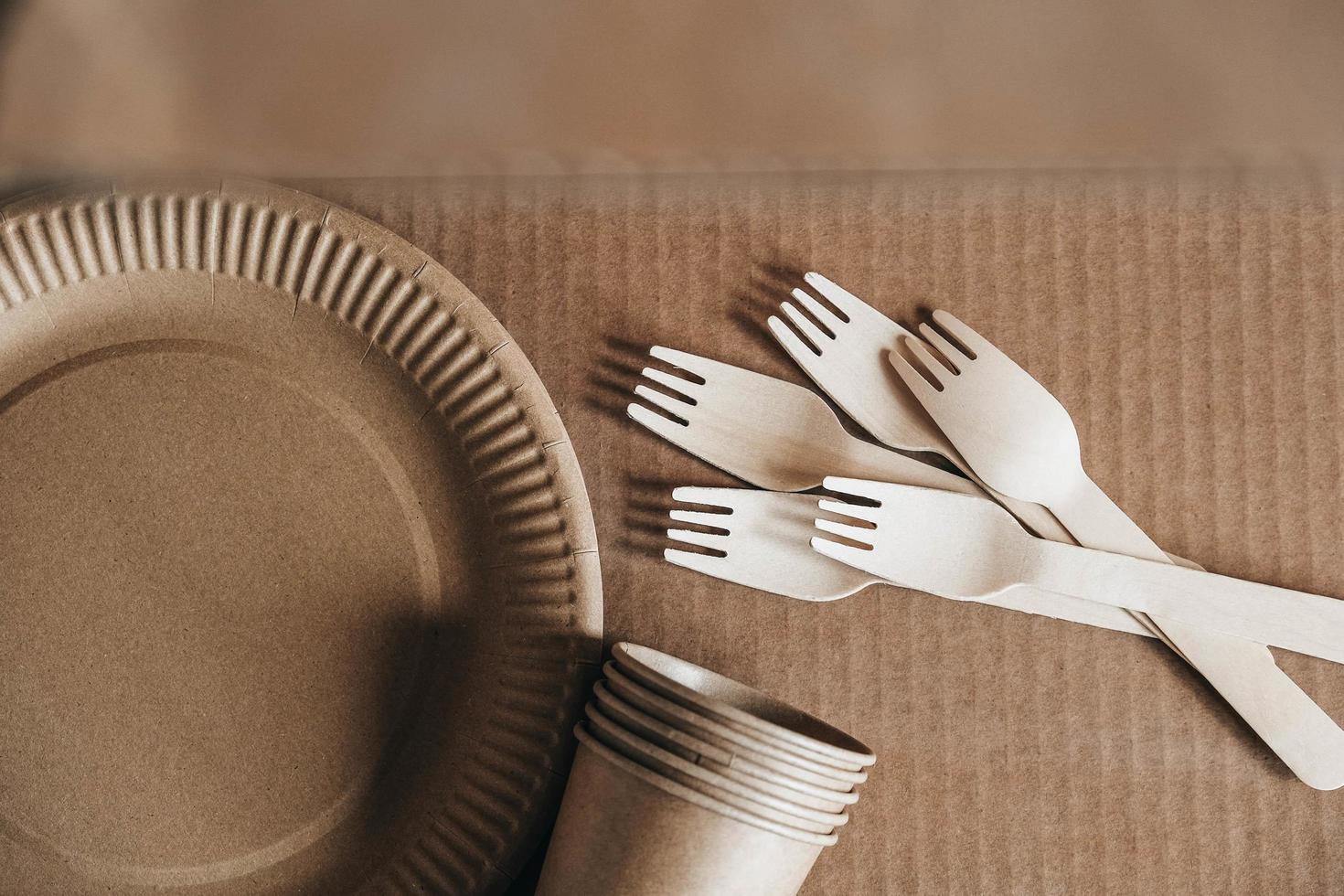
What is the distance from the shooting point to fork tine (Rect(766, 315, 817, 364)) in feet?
1.21

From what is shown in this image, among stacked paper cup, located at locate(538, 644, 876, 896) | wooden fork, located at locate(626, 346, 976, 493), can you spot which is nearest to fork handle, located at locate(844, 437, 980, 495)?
wooden fork, located at locate(626, 346, 976, 493)

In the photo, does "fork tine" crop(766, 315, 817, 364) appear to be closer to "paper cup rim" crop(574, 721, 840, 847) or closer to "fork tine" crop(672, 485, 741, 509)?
"fork tine" crop(672, 485, 741, 509)

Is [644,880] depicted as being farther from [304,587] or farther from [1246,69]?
[1246,69]

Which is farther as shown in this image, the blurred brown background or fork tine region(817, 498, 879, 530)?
fork tine region(817, 498, 879, 530)

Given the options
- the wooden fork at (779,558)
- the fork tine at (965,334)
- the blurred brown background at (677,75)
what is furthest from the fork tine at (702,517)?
the blurred brown background at (677,75)

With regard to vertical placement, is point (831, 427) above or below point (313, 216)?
below

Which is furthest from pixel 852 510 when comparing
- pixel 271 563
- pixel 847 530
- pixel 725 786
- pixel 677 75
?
pixel 677 75

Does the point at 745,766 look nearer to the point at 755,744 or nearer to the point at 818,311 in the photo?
the point at 755,744

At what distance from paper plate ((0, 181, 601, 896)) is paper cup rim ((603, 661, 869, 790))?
6 centimetres

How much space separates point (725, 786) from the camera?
30 cm

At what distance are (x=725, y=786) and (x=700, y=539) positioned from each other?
0.09 meters

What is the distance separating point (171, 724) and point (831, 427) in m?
0.27

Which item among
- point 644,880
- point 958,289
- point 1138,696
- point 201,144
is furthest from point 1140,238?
point 201,144

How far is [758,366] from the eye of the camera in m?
0.38
